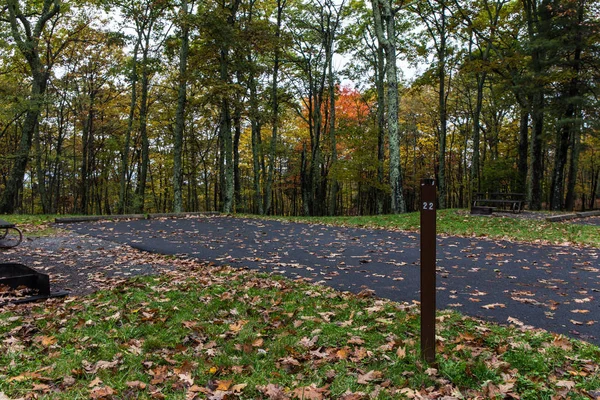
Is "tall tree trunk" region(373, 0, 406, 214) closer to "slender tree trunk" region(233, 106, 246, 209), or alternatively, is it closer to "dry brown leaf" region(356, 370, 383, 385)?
"slender tree trunk" region(233, 106, 246, 209)

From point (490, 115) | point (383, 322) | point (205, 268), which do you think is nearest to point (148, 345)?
point (383, 322)

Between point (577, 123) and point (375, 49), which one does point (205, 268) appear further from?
point (375, 49)

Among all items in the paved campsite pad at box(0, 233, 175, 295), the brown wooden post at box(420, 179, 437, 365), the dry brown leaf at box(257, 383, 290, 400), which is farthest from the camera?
the paved campsite pad at box(0, 233, 175, 295)

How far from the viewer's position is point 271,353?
3.13 metres

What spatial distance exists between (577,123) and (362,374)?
16.6 m

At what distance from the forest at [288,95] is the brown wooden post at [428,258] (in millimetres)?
11168

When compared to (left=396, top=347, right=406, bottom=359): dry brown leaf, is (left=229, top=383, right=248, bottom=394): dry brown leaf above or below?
below

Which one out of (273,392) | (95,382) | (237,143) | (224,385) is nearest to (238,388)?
(224,385)

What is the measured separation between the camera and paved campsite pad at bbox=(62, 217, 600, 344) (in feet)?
13.6

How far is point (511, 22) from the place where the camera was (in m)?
19.4

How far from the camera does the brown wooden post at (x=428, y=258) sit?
2809 millimetres

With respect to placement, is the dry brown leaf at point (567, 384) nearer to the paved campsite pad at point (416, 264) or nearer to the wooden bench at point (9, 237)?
the paved campsite pad at point (416, 264)

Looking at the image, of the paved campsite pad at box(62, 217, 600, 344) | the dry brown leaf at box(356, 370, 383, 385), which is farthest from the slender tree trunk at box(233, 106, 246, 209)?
the dry brown leaf at box(356, 370, 383, 385)

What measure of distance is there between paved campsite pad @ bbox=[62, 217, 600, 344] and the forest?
236 inches
